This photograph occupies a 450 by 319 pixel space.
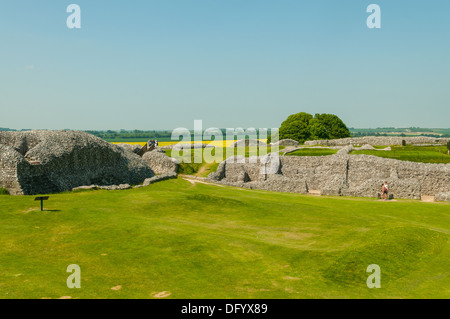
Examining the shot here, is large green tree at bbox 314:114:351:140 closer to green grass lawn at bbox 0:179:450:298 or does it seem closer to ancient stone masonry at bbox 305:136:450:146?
ancient stone masonry at bbox 305:136:450:146

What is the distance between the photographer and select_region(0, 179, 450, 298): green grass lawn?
12.9 meters

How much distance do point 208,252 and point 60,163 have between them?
26.6 m

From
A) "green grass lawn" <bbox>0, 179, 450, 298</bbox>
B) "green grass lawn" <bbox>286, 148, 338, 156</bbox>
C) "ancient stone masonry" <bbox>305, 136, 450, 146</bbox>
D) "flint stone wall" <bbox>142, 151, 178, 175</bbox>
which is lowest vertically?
"green grass lawn" <bbox>0, 179, 450, 298</bbox>

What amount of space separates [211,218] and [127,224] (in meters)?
6.07

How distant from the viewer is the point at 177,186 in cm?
4181

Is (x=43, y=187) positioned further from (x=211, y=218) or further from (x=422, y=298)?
(x=422, y=298)

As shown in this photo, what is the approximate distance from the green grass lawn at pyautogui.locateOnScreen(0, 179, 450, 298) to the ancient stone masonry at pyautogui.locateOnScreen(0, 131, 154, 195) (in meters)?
6.82

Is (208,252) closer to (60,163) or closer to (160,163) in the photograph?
(60,163)

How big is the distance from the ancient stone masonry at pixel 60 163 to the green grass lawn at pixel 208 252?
268 inches

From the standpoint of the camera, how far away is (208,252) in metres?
16.5

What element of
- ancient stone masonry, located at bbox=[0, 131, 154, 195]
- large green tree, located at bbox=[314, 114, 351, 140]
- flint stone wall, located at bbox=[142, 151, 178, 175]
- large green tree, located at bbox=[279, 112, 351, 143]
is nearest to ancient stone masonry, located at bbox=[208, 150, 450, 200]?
flint stone wall, located at bbox=[142, 151, 178, 175]

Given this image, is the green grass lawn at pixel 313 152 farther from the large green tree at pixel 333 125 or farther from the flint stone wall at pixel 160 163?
the large green tree at pixel 333 125

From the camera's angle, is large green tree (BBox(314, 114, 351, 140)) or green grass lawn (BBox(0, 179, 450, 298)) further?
large green tree (BBox(314, 114, 351, 140))
